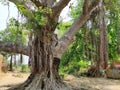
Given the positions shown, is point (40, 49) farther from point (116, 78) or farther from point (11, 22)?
point (116, 78)

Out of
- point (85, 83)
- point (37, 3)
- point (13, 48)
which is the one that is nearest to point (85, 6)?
point (37, 3)

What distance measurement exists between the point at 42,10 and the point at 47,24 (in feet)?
3.50

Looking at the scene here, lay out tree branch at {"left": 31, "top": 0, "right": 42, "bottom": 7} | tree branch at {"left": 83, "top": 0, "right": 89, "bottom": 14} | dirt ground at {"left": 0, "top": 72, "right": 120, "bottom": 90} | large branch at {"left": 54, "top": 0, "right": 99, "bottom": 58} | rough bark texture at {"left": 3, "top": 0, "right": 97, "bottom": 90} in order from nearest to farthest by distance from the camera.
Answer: tree branch at {"left": 31, "top": 0, "right": 42, "bottom": 7} → rough bark texture at {"left": 3, "top": 0, "right": 97, "bottom": 90} → tree branch at {"left": 83, "top": 0, "right": 89, "bottom": 14} → large branch at {"left": 54, "top": 0, "right": 99, "bottom": 58} → dirt ground at {"left": 0, "top": 72, "right": 120, "bottom": 90}

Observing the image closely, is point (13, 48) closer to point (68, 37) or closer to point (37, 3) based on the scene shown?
point (37, 3)

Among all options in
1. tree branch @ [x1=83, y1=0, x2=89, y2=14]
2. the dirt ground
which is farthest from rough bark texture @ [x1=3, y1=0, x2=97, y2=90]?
the dirt ground

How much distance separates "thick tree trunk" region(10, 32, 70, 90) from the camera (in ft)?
32.5

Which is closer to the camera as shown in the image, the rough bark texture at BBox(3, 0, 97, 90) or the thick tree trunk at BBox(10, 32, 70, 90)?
the rough bark texture at BBox(3, 0, 97, 90)

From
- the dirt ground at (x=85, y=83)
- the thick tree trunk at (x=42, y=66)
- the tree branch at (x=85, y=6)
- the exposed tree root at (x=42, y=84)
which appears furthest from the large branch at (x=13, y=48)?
the tree branch at (x=85, y=6)

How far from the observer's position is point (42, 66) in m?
10.2

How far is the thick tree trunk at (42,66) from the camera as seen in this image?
9914 mm

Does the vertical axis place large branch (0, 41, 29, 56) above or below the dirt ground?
above

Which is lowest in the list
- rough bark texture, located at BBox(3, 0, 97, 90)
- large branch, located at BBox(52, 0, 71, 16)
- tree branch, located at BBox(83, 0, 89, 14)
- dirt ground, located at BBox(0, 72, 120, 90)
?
dirt ground, located at BBox(0, 72, 120, 90)

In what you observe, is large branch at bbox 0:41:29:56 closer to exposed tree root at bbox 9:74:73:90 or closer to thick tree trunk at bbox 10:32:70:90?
thick tree trunk at bbox 10:32:70:90

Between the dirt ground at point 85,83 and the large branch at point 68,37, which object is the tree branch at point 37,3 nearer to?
the large branch at point 68,37
